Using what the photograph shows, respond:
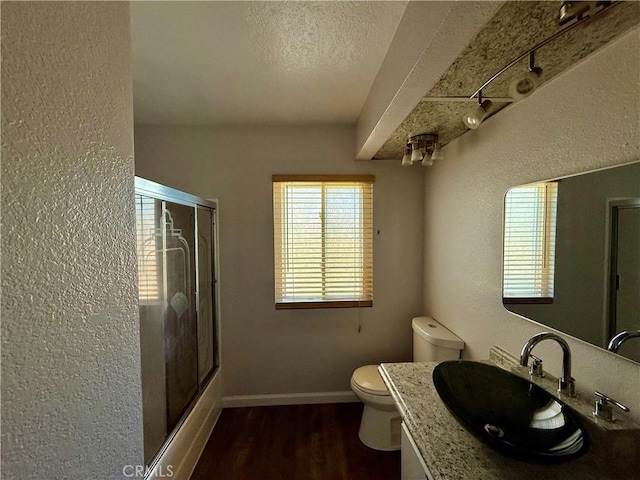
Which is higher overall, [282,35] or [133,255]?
[282,35]

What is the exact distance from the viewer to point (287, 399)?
2.27 m

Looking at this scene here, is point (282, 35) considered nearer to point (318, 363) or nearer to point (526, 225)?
point (526, 225)

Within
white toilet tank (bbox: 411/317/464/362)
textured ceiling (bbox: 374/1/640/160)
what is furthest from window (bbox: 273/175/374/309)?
textured ceiling (bbox: 374/1/640/160)

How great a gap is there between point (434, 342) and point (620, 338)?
40.0 inches

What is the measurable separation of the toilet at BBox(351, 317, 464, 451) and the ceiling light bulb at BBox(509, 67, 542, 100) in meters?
1.37

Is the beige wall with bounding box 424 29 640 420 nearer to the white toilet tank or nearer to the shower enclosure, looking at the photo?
the white toilet tank

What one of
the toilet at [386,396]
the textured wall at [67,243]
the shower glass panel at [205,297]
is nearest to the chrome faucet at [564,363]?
the toilet at [386,396]

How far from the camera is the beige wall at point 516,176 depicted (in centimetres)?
84

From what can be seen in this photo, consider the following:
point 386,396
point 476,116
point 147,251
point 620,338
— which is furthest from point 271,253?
point 620,338

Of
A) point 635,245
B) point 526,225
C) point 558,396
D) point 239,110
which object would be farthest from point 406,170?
point 558,396

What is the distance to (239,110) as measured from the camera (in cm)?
Result: 193

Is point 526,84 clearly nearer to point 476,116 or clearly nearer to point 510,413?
point 476,116

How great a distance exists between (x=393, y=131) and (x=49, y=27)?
1441mm

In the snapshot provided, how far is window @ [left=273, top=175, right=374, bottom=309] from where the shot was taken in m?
2.22
